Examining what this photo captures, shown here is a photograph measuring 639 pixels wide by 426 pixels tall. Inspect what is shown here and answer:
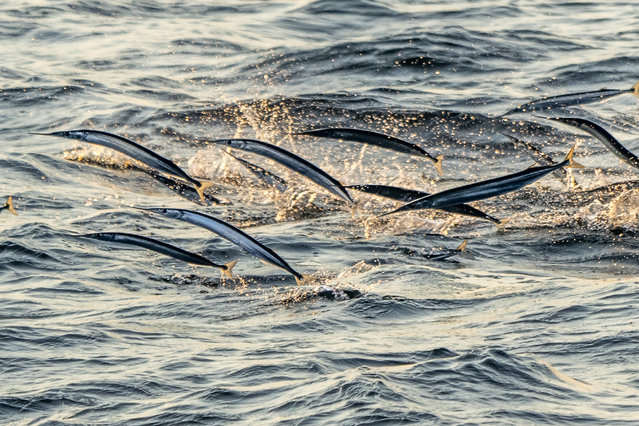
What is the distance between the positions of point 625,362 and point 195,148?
8.70 m

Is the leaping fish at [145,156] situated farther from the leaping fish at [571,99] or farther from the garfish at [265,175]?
the leaping fish at [571,99]

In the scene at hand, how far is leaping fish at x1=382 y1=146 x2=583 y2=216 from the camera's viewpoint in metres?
6.34

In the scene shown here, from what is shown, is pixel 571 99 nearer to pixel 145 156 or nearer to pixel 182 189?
pixel 145 156

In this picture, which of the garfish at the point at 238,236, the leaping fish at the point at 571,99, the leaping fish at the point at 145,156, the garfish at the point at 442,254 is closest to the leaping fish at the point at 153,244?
the garfish at the point at 238,236

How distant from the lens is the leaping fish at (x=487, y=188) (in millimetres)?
6344

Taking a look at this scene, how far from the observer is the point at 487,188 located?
6383 mm

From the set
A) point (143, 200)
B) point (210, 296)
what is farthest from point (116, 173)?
point (210, 296)

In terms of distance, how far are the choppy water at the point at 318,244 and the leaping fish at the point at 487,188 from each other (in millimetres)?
852

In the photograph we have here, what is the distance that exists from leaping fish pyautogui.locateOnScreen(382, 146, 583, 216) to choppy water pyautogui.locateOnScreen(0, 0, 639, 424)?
852 millimetres

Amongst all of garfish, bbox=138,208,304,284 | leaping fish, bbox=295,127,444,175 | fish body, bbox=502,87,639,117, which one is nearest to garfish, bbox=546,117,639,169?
fish body, bbox=502,87,639,117

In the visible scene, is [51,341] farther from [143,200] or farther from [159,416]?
[143,200]

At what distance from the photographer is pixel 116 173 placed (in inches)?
484

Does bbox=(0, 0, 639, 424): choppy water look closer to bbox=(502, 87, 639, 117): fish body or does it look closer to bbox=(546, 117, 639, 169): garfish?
bbox=(546, 117, 639, 169): garfish

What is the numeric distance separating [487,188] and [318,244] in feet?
10.3
